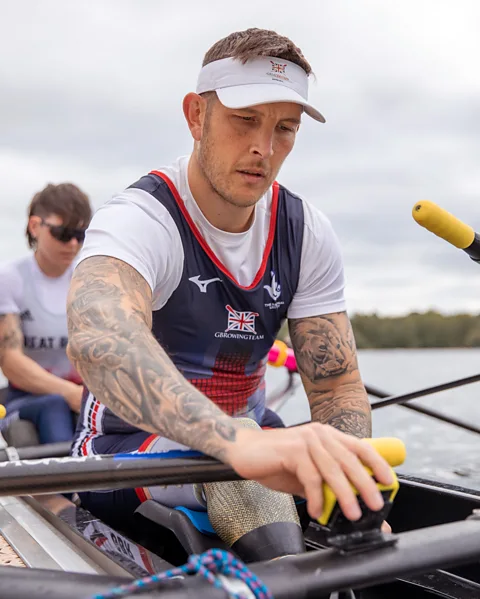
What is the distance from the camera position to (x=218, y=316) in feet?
6.68

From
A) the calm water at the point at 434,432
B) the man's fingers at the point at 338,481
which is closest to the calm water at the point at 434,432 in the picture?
the calm water at the point at 434,432

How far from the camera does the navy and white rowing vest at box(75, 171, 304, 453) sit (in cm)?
201

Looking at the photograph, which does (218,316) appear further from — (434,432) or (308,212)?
(434,432)

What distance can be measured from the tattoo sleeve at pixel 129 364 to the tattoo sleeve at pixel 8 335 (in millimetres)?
1969

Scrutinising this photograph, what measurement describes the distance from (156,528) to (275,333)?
2.33ft

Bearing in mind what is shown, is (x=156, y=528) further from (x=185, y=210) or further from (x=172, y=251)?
(x=185, y=210)

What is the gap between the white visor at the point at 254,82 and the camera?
1.93 meters

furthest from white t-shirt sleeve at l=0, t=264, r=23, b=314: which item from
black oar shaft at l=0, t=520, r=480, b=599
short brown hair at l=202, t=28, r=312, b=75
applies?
black oar shaft at l=0, t=520, r=480, b=599

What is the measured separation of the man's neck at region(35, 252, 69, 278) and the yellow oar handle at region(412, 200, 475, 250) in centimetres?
245

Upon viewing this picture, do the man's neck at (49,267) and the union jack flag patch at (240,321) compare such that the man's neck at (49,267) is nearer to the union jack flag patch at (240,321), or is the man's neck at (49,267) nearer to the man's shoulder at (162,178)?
the man's shoulder at (162,178)

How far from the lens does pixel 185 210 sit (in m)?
2.04

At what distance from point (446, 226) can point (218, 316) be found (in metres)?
0.69

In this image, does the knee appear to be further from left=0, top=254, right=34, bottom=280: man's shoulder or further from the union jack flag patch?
the union jack flag patch

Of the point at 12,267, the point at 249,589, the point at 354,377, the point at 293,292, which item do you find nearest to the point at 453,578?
the point at 354,377
